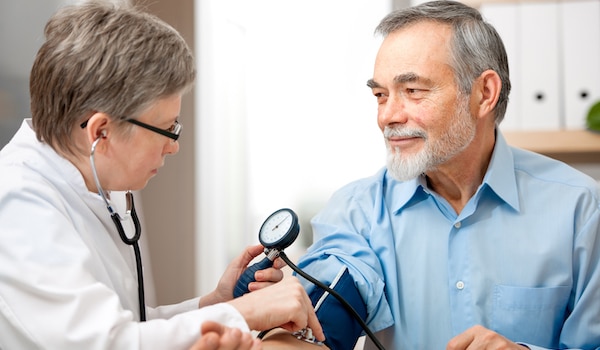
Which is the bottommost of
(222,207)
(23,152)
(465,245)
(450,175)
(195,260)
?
(195,260)

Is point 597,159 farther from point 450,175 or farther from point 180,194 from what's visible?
point 180,194

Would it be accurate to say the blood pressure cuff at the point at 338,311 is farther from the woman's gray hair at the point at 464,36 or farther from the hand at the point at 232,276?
the woman's gray hair at the point at 464,36

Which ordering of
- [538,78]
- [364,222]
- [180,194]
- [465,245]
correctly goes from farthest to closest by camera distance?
[180,194], [538,78], [364,222], [465,245]

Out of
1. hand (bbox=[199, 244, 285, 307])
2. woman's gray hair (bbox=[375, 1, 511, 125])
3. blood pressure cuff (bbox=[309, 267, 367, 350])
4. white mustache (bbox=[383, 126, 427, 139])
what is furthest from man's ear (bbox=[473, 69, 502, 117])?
hand (bbox=[199, 244, 285, 307])

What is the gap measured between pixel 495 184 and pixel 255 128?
1.67 meters

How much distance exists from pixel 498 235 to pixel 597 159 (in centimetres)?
120

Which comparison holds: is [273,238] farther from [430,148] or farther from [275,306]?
[430,148]

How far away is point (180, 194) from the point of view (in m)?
2.83

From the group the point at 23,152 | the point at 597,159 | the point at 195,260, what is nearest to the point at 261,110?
the point at 195,260

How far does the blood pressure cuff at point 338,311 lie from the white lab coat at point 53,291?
359mm

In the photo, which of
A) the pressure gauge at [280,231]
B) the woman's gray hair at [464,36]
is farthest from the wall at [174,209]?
the pressure gauge at [280,231]

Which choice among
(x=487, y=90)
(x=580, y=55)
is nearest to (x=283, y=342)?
(x=487, y=90)

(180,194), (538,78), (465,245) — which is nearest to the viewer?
(465,245)

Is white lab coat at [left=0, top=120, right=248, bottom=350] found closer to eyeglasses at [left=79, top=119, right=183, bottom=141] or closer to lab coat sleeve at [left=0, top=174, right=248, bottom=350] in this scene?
lab coat sleeve at [left=0, top=174, right=248, bottom=350]
